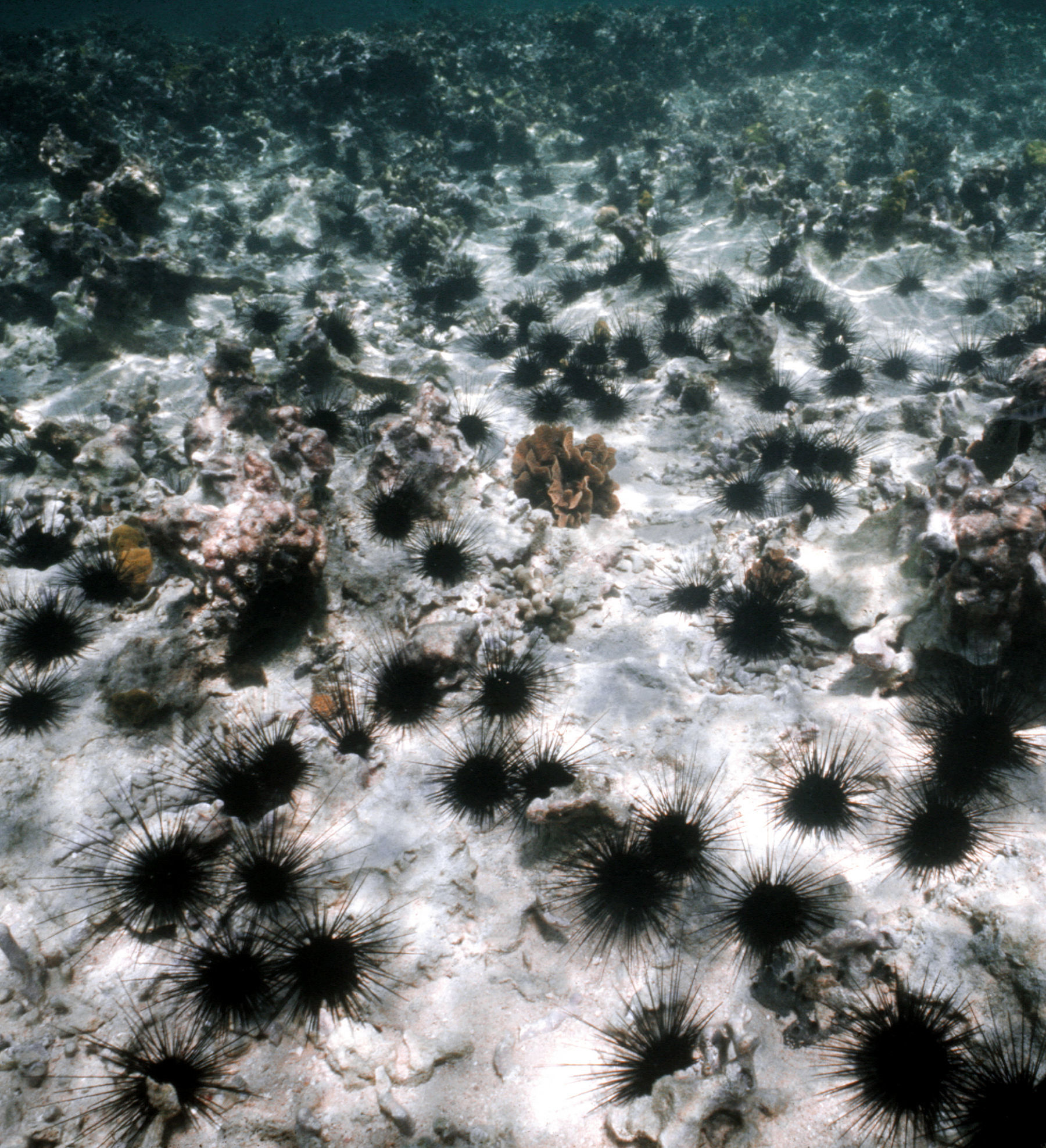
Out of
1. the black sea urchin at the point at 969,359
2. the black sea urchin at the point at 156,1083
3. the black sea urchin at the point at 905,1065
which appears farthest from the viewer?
the black sea urchin at the point at 969,359

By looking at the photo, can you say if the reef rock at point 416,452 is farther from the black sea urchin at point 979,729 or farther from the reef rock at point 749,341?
the reef rock at point 749,341

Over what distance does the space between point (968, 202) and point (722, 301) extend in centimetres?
705

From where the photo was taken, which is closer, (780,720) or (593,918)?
(593,918)

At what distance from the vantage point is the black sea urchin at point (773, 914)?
3.21 m

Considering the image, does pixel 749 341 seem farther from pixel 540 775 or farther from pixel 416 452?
pixel 540 775

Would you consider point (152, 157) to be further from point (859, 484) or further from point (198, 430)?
point (859, 484)

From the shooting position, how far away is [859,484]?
6527 mm

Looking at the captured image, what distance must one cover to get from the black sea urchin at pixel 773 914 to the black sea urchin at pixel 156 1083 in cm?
266

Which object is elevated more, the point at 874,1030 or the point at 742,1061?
the point at 874,1030

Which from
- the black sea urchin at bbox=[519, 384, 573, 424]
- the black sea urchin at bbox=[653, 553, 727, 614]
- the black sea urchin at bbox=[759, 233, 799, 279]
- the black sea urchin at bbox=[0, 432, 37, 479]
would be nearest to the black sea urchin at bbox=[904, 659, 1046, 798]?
the black sea urchin at bbox=[653, 553, 727, 614]

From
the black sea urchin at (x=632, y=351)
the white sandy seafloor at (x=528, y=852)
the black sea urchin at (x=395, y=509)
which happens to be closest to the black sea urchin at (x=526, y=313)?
the black sea urchin at (x=632, y=351)

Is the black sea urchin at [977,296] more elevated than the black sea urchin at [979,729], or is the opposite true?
the black sea urchin at [977,296]

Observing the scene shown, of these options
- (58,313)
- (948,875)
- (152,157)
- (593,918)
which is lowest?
(593,918)

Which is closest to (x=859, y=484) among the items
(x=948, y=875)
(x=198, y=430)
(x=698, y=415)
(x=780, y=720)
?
(x=698, y=415)
